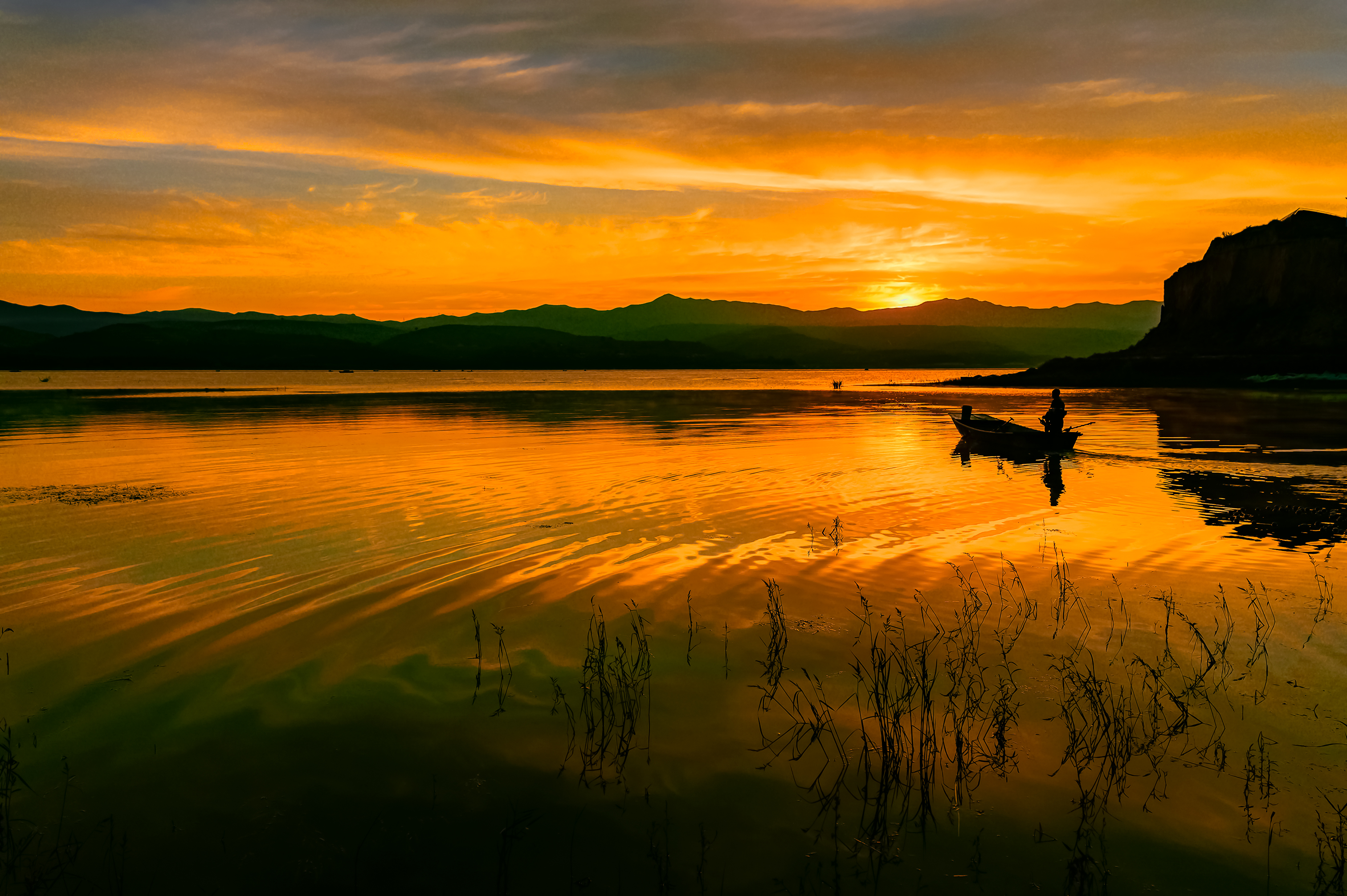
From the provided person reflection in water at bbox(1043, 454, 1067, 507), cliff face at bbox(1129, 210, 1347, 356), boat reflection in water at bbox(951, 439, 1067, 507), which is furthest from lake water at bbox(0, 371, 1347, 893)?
cliff face at bbox(1129, 210, 1347, 356)

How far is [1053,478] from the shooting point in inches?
1174

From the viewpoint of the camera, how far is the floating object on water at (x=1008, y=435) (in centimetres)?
3656

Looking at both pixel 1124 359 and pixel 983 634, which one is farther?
pixel 1124 359

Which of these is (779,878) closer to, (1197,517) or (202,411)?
(1197,517)

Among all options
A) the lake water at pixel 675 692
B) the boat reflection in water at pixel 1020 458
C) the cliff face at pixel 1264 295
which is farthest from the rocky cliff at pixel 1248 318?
the lake water at pixel 675 692

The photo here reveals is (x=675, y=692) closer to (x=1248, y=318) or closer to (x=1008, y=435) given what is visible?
(x=1008, y=435)

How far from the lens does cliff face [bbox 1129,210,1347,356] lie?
123625 mm

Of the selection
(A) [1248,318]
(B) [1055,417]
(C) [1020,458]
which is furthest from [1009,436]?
(A) [1248,318]

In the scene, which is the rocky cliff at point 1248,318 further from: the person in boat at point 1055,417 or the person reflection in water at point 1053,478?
the person reflection in water at point 1053,478

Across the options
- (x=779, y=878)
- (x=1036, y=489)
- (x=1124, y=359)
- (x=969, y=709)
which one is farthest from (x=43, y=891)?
(x=1124, y=359)

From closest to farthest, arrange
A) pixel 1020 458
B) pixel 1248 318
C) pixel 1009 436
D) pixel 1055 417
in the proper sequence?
pixel 1020 458
pixel 1009 436
pixel 1055 417
pixel 1248 318

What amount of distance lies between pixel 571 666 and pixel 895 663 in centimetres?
449

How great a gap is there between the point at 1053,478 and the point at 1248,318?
132 m

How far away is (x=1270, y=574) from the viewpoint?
15.8m
